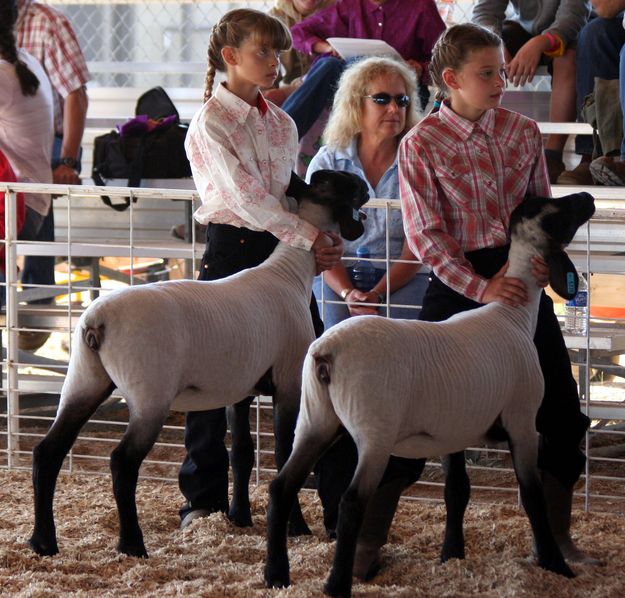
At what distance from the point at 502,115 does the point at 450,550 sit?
48.6 inches

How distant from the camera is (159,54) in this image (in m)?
9.18

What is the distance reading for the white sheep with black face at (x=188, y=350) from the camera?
3.03 metres

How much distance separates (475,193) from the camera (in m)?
3.07

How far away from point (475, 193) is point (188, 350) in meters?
0.89

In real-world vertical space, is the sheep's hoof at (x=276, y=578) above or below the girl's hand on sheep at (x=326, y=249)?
below

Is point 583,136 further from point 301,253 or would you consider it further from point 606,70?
point 301,253

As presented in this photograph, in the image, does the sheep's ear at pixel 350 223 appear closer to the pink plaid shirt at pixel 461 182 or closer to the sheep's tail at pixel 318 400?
the pink plaid shirt at pixel 461 182

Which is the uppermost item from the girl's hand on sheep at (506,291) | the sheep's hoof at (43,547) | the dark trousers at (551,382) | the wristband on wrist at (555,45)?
the wristband on wrist at (555,45)

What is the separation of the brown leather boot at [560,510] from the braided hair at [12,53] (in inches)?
128

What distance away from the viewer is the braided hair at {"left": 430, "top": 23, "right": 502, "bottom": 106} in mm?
3057

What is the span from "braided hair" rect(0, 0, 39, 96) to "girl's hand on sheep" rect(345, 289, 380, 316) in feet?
6.97

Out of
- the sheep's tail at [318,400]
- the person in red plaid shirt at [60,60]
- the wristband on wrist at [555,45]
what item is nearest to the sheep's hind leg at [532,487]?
the sheep's tail at [318,400]

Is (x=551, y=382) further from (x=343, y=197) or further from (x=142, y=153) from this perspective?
(x=142, y=153)

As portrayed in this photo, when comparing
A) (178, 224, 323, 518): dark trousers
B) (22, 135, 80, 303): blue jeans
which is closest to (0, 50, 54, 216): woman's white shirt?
(22, 135, 80, 303): blue jeans
